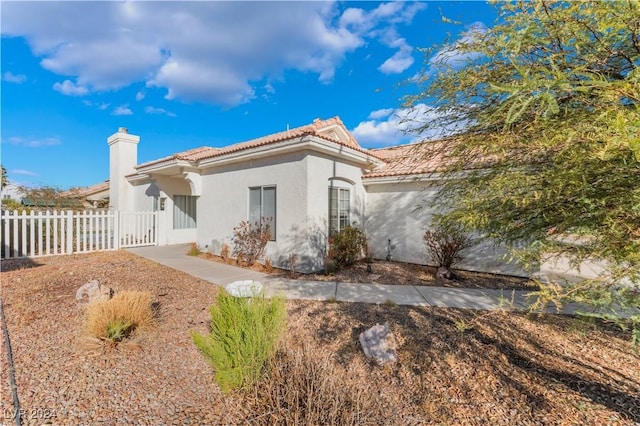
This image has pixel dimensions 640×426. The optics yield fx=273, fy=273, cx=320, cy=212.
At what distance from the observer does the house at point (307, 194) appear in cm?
935

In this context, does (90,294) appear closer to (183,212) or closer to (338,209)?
(338,209)

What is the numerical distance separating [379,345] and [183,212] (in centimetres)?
1503

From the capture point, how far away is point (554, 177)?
239 centimetres

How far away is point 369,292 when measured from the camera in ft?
24.0

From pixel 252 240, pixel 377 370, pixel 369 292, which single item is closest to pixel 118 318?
pixel 377 370

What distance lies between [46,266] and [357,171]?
11939mm

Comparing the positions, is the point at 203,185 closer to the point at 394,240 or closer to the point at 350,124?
the point at 350,124

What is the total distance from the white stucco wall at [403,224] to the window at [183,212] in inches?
419

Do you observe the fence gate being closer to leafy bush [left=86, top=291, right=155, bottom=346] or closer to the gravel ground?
the gravel ground

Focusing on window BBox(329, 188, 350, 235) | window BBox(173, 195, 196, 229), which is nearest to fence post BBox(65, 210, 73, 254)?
window BBox(173, 195, 196, 229)

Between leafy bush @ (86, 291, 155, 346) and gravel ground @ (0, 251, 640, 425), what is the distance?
223mm

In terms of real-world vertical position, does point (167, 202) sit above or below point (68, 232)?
above

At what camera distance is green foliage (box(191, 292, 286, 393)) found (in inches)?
117

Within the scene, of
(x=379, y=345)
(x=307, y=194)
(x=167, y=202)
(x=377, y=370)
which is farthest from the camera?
(x=167, y=202)
